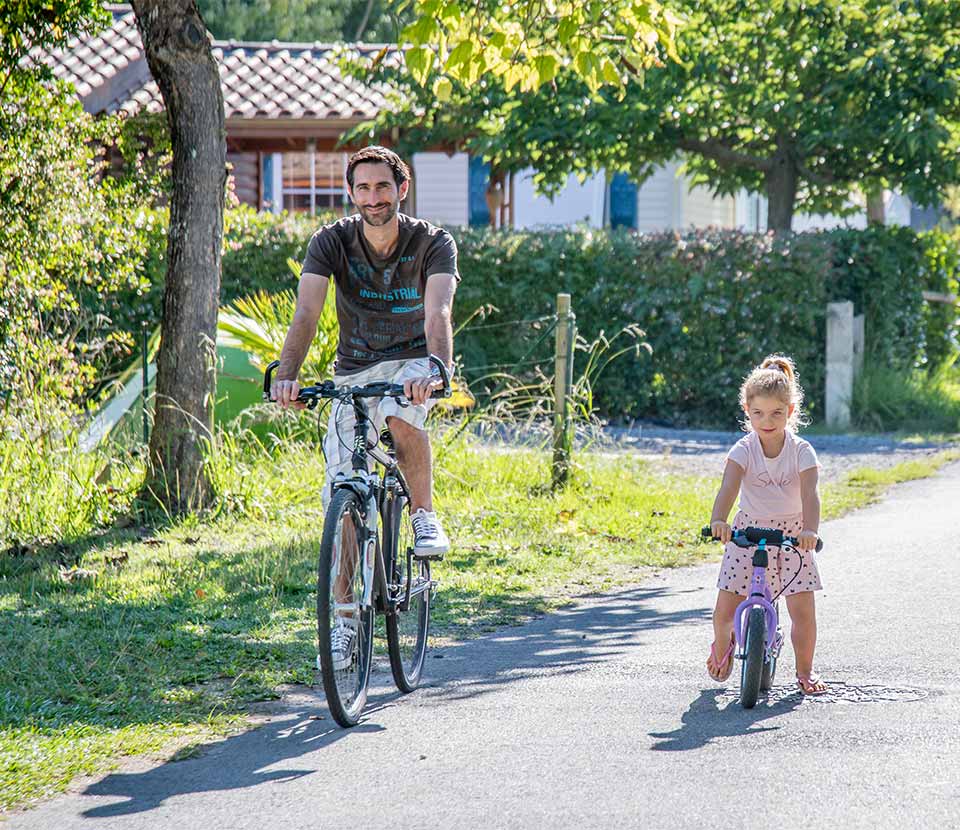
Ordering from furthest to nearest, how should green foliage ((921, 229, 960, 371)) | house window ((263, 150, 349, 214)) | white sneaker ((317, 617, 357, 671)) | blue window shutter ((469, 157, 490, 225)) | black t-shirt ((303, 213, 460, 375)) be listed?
1. house window ((263, 150, 349, 214))
2. blue window shutter ((469, 157, 490, 225))
3. green foliage ((921, 229, 960, 371))
4. black t-shirt ((303, 213, 460, 375))
5. white sneaker ((317, 617, 357, 671))

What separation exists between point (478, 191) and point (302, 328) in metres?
22.5

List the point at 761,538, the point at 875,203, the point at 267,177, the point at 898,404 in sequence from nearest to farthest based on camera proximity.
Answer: the point at 761,538
the point at 898,404
the point at 875,203
the point at 267,177

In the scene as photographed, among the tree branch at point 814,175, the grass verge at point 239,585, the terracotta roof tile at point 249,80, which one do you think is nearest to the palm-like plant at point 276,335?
the grass verge at point 239,585

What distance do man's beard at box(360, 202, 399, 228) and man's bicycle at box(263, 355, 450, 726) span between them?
2.13 feet

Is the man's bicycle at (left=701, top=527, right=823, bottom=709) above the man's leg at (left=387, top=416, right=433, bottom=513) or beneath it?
beneath

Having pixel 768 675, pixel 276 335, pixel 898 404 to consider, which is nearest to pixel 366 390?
pixel 768 675

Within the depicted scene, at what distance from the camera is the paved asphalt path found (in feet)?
14.1

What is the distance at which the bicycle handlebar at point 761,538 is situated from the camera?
213 inches

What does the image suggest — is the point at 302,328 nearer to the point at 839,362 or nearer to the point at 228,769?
the point at 228,769

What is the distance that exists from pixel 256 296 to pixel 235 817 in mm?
11767

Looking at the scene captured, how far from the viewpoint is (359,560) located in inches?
210

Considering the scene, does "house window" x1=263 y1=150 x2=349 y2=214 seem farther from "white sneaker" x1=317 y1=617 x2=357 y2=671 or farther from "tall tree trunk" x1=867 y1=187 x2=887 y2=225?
"white sneaker" x1=317 y1=617 x2=357 y2=671

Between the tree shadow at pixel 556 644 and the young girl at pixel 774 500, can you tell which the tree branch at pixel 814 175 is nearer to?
the tree shadow at pixel 556 644

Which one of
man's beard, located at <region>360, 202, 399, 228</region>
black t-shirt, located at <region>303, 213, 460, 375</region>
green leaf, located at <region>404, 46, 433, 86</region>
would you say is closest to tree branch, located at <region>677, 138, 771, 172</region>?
green leaf, located at <region>404, 46, 433, 86</region>
